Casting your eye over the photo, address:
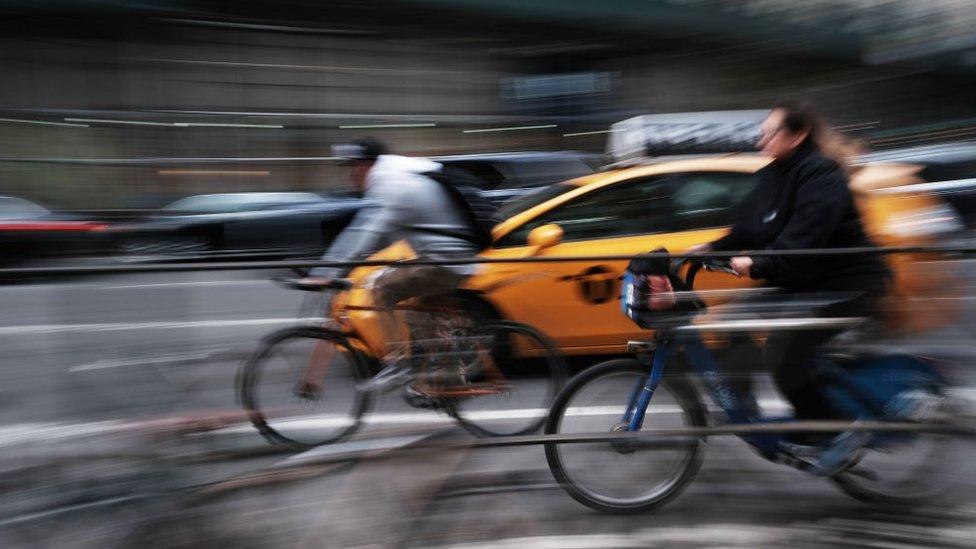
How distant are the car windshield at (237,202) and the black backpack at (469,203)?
7.57 meters

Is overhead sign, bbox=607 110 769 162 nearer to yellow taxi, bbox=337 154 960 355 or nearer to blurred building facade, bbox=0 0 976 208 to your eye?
blurred building facade, bbox=0 0 976 208

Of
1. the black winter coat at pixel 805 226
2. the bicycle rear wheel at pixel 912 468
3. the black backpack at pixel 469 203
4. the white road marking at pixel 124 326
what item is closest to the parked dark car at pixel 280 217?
the black backpack at pixel 469 203

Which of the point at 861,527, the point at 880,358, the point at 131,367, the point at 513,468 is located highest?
the point at 131,367

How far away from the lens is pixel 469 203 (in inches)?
171

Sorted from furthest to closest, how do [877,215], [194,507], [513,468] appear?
[877,215], [513,468], [194,507]

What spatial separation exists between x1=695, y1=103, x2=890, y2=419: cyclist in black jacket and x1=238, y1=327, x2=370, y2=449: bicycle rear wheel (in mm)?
1295

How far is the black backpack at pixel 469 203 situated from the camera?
14.1ft

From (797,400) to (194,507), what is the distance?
1869 millimetres

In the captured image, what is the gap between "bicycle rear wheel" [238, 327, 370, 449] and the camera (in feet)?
9.06

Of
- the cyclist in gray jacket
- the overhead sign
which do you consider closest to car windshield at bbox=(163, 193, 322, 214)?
the overhead sign

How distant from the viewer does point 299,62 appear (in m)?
20.5

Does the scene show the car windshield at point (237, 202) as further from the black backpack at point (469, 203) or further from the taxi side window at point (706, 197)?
the black backpack at point (469, 203)

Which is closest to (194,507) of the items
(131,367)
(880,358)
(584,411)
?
(131,367)

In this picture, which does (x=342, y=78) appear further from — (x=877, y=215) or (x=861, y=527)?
(x=861, y=527)
